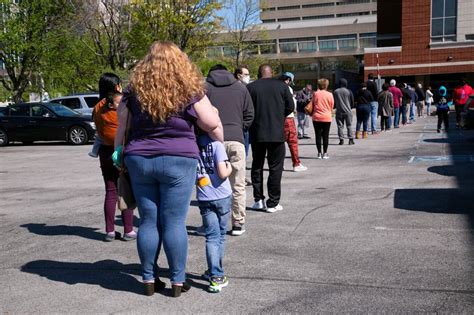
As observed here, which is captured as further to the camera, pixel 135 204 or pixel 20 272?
pixel 20 272

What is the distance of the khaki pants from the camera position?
5.96m

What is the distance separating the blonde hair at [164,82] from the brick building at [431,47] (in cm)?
5374

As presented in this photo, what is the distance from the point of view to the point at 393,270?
4711mm

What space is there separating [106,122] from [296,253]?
8.17 ft

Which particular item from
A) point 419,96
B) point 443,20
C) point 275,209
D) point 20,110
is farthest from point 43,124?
point 443,20

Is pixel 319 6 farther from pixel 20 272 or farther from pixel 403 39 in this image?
pixel 20 272

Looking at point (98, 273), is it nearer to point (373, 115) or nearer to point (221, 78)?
point (221, 78)

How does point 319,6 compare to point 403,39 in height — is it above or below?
above

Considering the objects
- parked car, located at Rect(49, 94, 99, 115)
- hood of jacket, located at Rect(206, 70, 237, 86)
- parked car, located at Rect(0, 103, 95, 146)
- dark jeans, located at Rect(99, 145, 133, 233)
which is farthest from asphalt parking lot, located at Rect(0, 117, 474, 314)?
parked car, located at Rect(49, 94, 99, 115)

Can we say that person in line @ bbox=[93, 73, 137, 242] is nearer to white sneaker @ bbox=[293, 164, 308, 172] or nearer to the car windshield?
white sneaker @ bbox=[293, 164, 308, 172]

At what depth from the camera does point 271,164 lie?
707 cm

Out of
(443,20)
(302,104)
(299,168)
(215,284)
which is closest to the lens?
(215,284)

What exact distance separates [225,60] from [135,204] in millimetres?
42249

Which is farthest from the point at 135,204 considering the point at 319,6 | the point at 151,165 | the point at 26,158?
the point at 319,6
